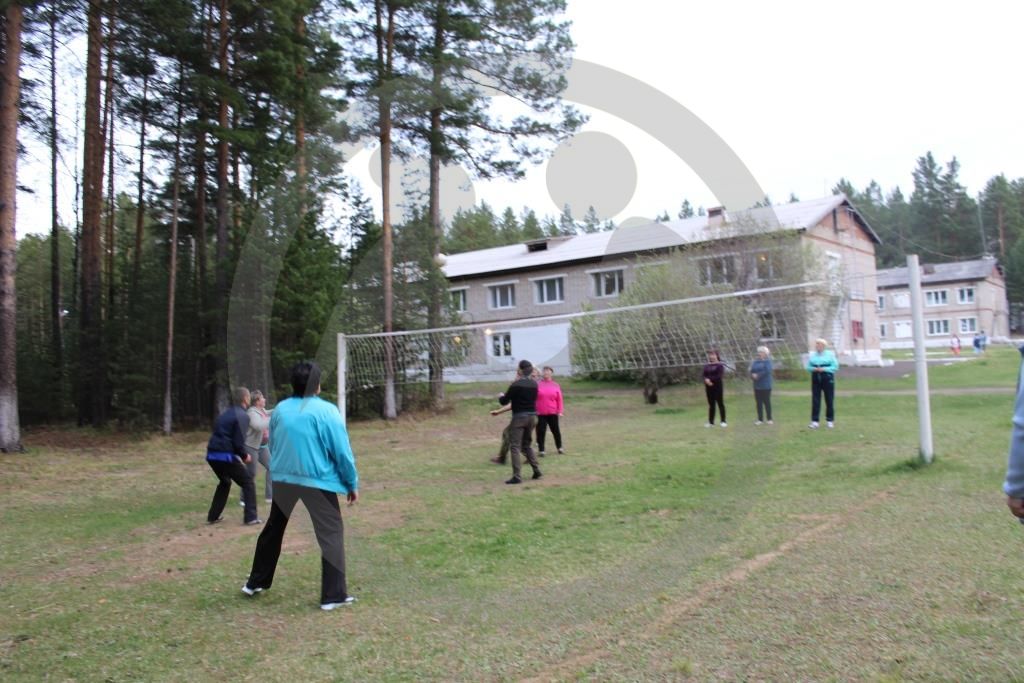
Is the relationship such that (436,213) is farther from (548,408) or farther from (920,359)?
(920,359)

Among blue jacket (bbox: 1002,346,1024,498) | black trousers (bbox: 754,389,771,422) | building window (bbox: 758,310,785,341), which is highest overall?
building window (bbox: 758,310,785,341)

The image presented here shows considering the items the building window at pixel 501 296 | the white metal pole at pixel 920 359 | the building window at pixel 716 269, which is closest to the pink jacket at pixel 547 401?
the white metal pole at pixel 920 359

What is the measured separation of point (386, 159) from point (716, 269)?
509 inches

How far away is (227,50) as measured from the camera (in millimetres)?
19219

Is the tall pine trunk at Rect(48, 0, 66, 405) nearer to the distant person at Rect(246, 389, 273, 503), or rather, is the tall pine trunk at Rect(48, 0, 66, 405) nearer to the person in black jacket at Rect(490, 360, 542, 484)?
the distant person at Rect(246, 389, 273, 503)

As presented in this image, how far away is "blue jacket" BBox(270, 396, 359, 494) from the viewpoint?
5.45 m

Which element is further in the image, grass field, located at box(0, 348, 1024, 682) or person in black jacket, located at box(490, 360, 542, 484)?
person in black jacket, located at box(490, 360, 542, 484)

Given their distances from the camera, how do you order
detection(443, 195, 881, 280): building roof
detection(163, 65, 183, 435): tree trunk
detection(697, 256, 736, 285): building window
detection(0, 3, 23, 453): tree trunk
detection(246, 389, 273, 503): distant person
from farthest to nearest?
1. detection(443, 195, 881, 280): building roof
2. detection(697, 256, 736, 285): building window
3. detection(163, 65, 183, 435): tree trunk
4. detection(0, 3, 23, 453): tree trunk
5. detection(246, 389, 273, 503): distant person


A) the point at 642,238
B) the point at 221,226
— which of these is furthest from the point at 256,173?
the point at 642,238

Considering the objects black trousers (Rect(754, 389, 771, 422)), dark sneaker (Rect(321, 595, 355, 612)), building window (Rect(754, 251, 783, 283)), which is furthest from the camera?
building window (Rect(754, 251, 783, 283))

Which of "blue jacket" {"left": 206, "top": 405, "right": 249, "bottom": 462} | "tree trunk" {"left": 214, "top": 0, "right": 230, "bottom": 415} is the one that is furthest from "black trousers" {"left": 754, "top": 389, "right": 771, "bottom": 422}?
"tree trunk" {"left": 214, "top": 0, "right": 230, "bottom": 415}

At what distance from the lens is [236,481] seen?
8562 millimetres

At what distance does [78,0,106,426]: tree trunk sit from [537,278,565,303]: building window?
23139 millimetres

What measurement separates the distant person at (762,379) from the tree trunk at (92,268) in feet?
60.6
